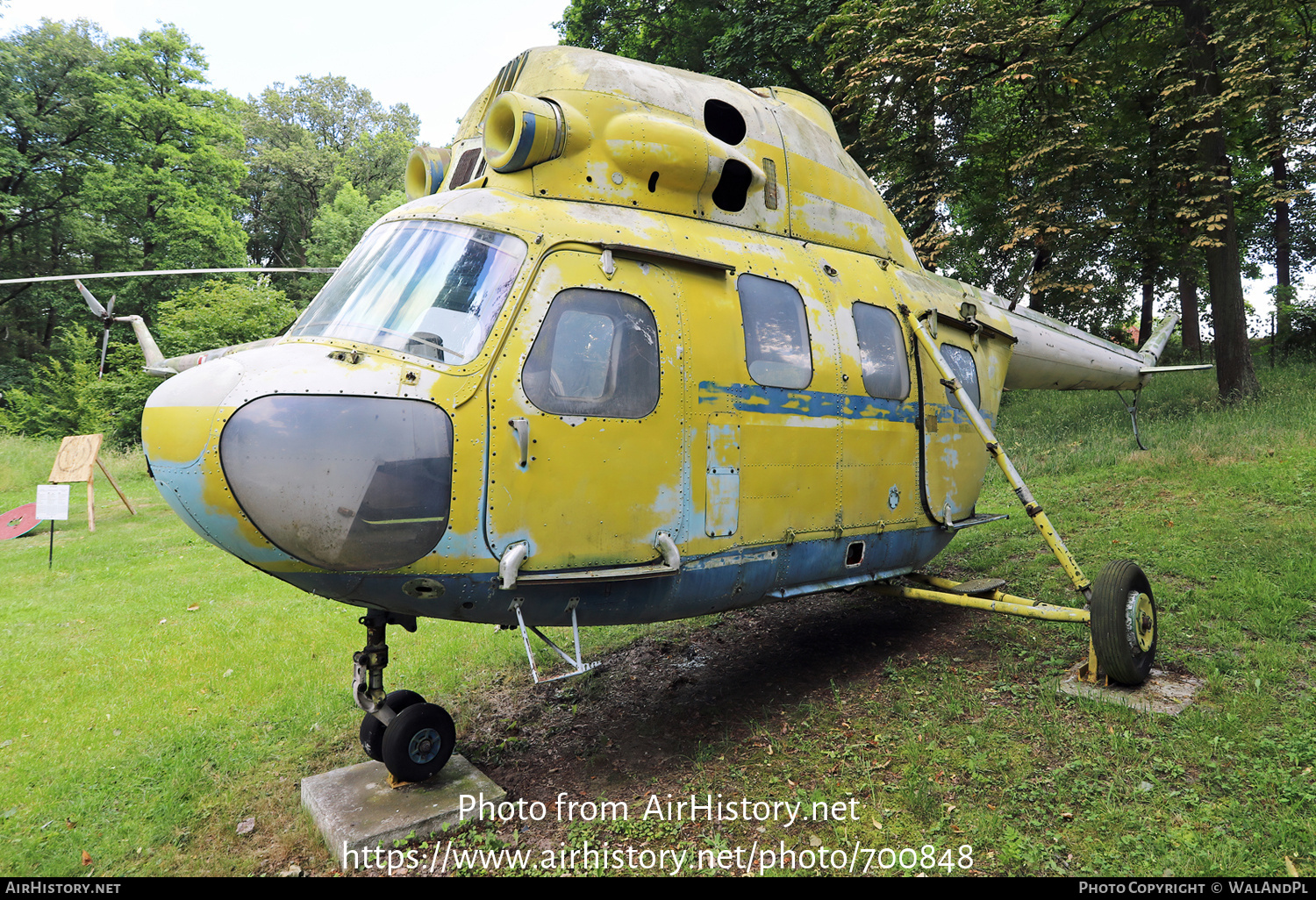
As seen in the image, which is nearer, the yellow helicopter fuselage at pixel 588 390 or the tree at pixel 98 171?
the yellow helicopter fuselage at pixel 588 390

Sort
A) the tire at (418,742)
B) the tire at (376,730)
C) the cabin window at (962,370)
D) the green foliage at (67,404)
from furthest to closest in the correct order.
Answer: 1. the green foliage at (67,404)
2. the cabin window at (962,370)
3. the tire at (376,730)
4. the tire at (418,742)

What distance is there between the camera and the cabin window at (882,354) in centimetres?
554

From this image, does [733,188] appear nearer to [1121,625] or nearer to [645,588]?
[645,588]

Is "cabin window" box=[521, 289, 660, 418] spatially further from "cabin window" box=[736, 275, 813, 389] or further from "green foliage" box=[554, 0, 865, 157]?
"green foliage" box=[554, 0, 865, 157]

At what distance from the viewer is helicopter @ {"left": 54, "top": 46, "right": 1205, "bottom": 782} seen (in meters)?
3.39

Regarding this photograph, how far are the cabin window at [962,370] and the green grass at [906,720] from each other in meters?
2.23

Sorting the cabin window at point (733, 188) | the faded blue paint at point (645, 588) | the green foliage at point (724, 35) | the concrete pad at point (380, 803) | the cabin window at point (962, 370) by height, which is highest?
the green foliage at point (724, 35)

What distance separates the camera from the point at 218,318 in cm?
2162

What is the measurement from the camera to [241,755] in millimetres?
5262

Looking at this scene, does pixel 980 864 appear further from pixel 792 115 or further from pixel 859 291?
pixel 792 115

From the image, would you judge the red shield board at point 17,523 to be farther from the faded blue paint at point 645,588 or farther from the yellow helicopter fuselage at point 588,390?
the faded blue paint at point 645,588

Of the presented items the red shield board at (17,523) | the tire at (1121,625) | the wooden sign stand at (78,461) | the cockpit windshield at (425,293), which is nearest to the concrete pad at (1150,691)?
the tire at (1121,625)

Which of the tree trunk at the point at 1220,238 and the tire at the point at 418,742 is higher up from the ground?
the tree trunk at the point at 1220,238
